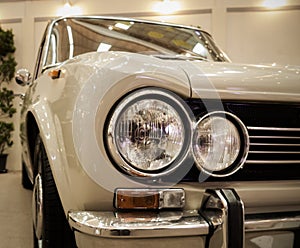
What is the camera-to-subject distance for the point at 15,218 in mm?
Result: 2354

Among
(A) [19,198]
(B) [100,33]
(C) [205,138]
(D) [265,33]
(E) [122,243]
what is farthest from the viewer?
(D) [265,33]

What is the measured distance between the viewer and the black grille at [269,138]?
96 centimetres

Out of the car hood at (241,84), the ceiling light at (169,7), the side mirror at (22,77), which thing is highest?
the ceiling light at (169,7)

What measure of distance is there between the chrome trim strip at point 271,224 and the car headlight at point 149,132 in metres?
0.25

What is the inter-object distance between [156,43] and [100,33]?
335 millimetres

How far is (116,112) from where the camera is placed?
88 centimetres

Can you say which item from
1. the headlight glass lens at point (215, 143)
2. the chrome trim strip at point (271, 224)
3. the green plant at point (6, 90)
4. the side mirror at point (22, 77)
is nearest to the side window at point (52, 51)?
the side mirror at point (22, 77)

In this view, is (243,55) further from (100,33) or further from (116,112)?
(116,112)

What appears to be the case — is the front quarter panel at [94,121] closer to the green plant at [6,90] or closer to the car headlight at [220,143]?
the car headlight at [220,143]

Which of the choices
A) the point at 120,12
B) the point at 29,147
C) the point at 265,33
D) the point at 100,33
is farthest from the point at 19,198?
the point at 265,33

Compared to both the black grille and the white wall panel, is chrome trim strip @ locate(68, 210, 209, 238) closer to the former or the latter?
the black grille

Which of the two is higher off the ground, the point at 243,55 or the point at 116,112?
the point at 243,55

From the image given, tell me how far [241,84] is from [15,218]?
1.99m

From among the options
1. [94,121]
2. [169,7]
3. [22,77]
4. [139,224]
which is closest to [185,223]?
[139,224]
